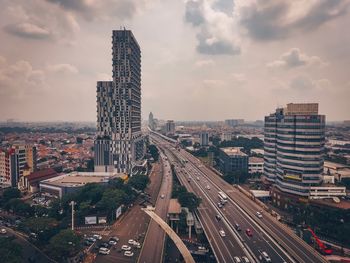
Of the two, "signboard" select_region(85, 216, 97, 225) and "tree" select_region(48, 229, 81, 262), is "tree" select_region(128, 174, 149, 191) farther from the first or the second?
"tree" select_region(48, 229, 81, 262)

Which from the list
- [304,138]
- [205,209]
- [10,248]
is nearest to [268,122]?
[304,138]

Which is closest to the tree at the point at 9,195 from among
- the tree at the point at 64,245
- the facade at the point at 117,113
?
the facade at the point at 117,113

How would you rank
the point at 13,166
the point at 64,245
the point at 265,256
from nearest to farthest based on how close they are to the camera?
1. the point at 265,256
2. the point at 64,245
3. the point at 13,166

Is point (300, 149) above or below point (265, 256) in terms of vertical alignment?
above

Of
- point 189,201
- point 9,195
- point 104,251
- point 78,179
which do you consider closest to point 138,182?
point 78,179

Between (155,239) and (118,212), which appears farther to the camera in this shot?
(118,212)

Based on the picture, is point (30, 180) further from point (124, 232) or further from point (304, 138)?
point (304, 138)

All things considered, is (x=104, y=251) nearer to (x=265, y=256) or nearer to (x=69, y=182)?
(x=265, y=256)

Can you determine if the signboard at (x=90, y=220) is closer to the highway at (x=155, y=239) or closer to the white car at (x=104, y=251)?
the highway at (x=155, y=239)
